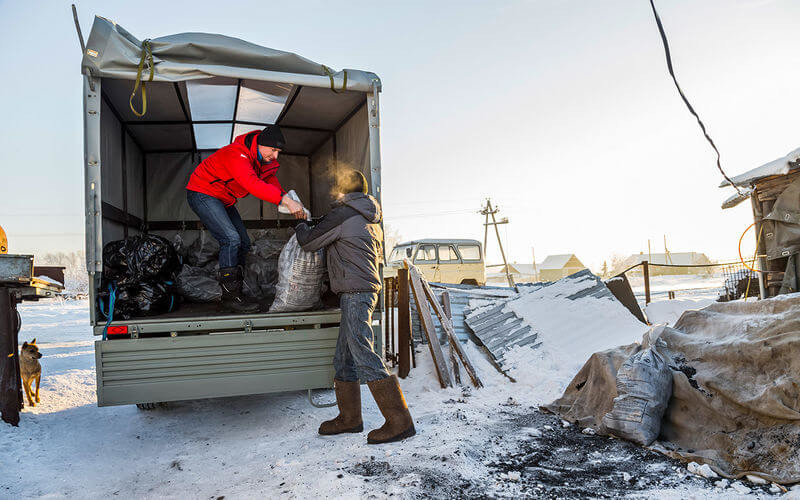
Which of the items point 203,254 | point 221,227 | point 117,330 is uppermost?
point 221,227

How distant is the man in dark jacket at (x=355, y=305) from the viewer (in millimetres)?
3572

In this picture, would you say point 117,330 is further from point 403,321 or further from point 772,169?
point 772,169

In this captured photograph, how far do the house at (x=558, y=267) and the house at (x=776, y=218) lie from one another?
4337cm

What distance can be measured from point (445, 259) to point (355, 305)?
10575 mm

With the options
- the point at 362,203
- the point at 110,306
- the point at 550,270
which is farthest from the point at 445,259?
the point at 550,270

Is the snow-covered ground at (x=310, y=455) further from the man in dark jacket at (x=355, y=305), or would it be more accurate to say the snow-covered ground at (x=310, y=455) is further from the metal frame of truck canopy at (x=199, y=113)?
the metal frame of truck canopy at (x=199, y=113)

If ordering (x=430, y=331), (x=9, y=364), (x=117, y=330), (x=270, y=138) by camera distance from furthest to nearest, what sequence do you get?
(x=430, y=331), (x=9, y=364), (x=270, y=138), (x=117, y=330)

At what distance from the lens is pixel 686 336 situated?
3.84m

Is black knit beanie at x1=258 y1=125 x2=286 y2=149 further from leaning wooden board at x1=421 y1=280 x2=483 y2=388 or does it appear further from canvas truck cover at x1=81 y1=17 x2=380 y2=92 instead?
leaning wooden board at x1=421 y1=280 x2=483 y2=388

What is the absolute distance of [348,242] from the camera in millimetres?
3686

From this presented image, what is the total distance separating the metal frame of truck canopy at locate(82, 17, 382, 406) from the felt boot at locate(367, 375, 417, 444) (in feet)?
1.43

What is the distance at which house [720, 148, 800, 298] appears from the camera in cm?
725

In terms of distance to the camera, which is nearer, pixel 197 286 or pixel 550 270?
pixel 197 286

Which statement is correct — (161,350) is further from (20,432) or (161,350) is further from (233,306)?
(20,432)
